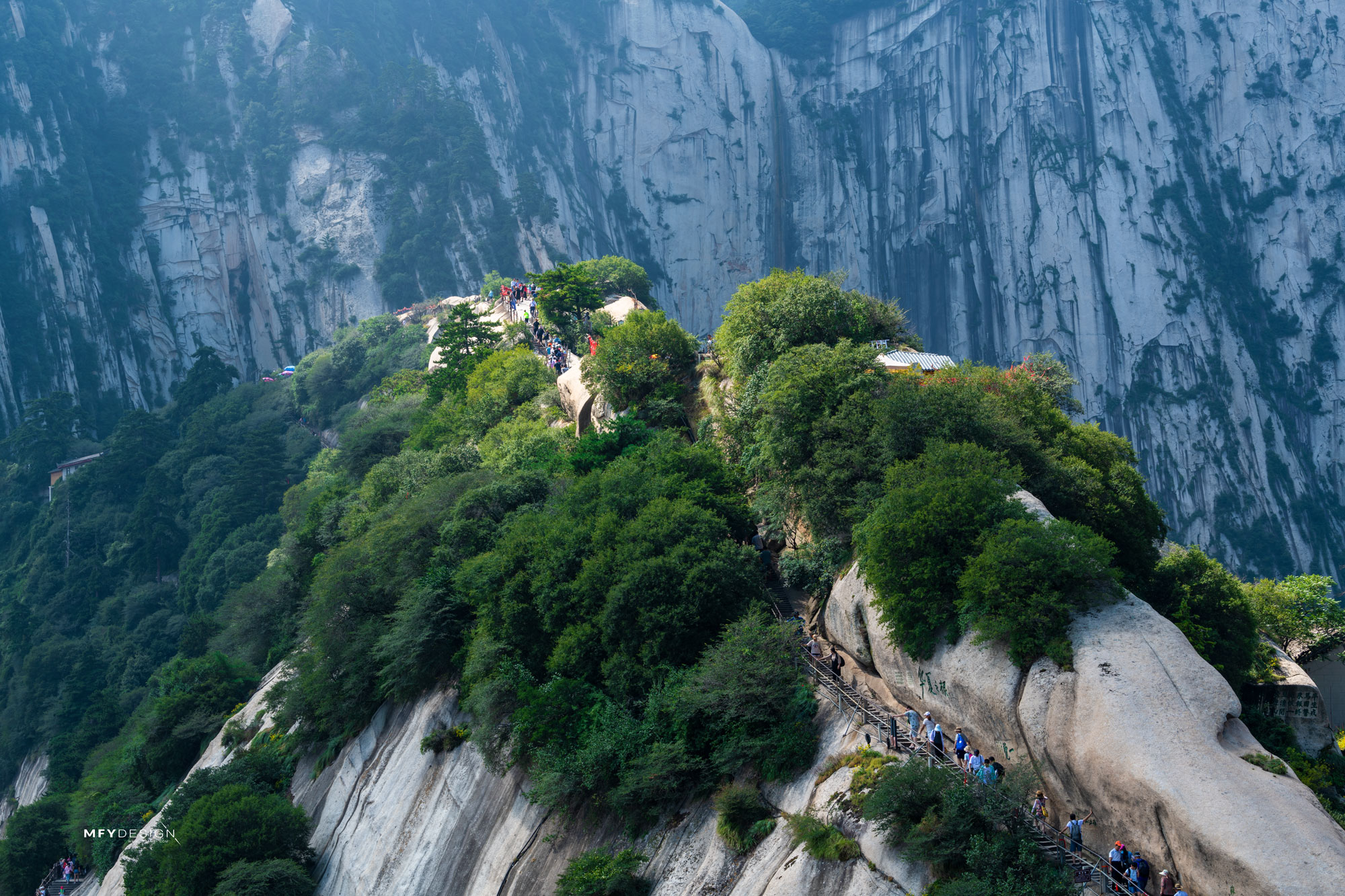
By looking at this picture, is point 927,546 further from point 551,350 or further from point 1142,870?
point 551,350

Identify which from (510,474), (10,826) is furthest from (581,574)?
(10,826)

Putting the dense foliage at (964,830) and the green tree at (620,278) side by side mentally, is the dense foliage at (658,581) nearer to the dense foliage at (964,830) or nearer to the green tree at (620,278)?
the dense foliage at (964,830)

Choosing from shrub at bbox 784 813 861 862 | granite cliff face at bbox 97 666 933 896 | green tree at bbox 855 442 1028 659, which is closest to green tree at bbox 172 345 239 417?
granite cliff face at bbox 97 666 933 896

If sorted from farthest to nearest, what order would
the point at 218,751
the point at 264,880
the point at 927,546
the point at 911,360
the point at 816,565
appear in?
the point at 218,751, the point at 911,360, the point at 264,880, the point at 816,565, the point at 927,546

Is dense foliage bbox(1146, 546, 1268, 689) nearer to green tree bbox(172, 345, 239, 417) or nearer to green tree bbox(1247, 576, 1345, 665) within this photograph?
green tree bbox(1247, 576, 1345, 665)

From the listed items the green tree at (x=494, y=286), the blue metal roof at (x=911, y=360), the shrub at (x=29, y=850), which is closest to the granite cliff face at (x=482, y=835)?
the shrub at (x=29, y=850)

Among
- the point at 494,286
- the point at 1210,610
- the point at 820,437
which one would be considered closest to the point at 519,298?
the point at 494,286
